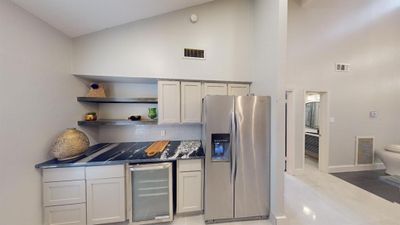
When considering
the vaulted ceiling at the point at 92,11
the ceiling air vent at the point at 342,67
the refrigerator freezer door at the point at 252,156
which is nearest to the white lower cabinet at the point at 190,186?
the refrigerator freezer door at the point at 252,156

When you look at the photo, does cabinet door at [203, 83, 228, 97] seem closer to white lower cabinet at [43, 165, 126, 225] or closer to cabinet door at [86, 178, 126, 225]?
white lower cabinet at [43, 165, 126, 225]

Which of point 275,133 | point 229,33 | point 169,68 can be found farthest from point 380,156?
point 169,68

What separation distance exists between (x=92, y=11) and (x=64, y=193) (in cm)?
239

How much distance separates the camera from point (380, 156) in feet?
12.8

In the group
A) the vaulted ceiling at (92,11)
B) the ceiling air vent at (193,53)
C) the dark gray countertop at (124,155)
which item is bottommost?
the dark gray countertop at (124,155)

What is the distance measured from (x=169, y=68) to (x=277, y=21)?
1.77 metres

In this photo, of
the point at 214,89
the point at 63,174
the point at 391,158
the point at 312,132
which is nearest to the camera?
the point at 63,174

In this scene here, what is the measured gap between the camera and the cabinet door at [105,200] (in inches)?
80.2

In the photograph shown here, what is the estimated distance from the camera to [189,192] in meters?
2.31

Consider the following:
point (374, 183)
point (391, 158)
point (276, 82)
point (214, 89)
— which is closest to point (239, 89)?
point (214, 89)

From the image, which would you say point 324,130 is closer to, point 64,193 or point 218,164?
point 218,164

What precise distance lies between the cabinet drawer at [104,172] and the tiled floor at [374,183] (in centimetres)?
452

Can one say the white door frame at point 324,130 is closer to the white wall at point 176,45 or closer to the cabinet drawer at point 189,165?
the white wall at point 176,45

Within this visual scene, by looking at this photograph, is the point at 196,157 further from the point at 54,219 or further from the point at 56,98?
the point at 56,98
